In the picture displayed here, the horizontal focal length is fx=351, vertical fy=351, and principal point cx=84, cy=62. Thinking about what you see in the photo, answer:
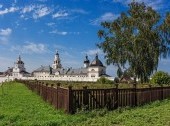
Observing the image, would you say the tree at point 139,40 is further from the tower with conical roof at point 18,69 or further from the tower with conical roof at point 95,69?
the tower with conical roof at point 18,69

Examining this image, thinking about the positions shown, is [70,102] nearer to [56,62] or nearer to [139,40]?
[139,40]

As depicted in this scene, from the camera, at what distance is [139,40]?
46.9 m

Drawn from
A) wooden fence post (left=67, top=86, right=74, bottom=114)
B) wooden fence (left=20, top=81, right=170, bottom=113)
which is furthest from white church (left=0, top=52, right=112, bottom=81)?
wooden fence post (left=67, top=86, right=74, bottom=114)

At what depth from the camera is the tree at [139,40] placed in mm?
47125

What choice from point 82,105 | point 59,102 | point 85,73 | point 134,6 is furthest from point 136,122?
point 85,73

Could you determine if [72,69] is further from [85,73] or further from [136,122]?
[136,122]

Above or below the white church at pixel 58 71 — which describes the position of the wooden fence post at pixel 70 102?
below

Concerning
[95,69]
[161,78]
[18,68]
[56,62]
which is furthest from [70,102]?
[18,68]

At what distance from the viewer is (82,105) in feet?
46.6

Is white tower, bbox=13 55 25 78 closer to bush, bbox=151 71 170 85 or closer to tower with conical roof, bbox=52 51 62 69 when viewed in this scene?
tower with conical roof, bbox=52 51 62 69

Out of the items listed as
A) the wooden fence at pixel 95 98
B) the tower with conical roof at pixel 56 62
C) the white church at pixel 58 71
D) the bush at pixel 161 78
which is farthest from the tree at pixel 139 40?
the tower with conical roof at pixel 56 62

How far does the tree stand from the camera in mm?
47125

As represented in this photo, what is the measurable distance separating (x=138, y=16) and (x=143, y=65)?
22.4 feet

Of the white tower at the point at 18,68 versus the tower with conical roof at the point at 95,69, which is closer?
the tower with conical roof at the point at 95,69
